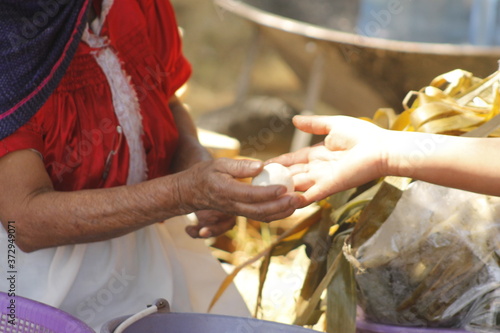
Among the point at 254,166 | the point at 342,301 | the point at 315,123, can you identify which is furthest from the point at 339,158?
the point at 342,301

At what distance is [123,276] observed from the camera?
1.55 m

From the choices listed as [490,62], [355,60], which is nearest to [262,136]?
[355,60]

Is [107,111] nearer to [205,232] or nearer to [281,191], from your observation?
[205,232]

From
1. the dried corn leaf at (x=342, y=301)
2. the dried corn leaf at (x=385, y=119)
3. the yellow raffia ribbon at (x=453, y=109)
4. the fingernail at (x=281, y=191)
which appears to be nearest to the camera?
the fingernail at (x=281, y=191)

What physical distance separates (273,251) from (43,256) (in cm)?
56

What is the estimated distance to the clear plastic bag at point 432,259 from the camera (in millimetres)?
1299

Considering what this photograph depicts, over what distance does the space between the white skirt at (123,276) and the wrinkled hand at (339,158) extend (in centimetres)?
45

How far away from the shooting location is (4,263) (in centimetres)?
143

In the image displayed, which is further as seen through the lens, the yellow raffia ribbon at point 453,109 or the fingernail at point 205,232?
the fingernail at point 205,232

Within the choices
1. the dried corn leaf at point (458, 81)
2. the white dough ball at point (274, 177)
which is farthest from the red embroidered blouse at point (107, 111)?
the dried corn leaf at point (458, 81)

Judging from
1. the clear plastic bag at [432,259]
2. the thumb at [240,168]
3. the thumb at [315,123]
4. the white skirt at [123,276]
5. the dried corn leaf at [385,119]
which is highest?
the thumb at [315,123]

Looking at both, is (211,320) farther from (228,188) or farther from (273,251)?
(273,251)

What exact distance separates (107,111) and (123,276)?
0.40m

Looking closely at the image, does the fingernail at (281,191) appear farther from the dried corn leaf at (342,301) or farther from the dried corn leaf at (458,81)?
the dried corn leaf at (458,81)
